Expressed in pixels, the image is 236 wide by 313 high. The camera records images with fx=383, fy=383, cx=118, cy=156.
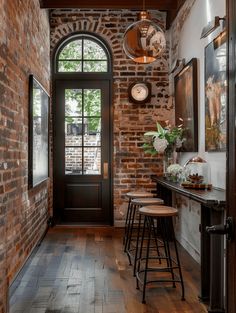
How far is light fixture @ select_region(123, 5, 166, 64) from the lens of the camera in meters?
3.97

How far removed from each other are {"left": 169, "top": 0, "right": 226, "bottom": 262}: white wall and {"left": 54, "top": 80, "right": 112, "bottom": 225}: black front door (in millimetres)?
1365

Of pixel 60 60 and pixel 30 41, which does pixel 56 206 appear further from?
pixel 30 41

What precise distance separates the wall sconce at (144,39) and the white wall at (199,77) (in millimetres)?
553

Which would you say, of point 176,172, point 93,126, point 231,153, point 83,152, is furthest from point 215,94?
point 83,152

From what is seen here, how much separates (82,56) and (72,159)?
5.59 feet

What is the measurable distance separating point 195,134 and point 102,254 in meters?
1.82

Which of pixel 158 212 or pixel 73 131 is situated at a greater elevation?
pixel 73 131

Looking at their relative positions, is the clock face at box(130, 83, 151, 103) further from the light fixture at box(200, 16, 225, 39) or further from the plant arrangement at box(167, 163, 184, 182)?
the light fixture at box(200, 16, 225, 39)

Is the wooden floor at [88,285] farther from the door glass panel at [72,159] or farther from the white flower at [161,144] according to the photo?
the door glass panel at [72,159]

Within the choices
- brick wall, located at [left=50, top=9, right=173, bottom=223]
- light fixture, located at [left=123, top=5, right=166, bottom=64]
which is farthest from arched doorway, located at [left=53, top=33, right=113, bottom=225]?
light fixture, located at [left=123, top=5, right=166, bottom=64]

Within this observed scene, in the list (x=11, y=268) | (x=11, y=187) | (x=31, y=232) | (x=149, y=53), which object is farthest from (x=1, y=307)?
(x=149, y=53)

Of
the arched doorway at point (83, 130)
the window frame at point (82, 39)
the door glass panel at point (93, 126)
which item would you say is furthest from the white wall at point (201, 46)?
the door glass panel at point (93, 126)

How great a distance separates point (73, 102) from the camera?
248 inches

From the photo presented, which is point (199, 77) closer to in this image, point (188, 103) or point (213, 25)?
point (188, 103)
